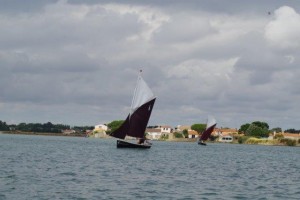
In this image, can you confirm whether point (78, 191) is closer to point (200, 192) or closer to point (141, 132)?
point (200, 192)

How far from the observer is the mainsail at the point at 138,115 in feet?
313

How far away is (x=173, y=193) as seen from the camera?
38.0 meters

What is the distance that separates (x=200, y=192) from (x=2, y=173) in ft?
58.0

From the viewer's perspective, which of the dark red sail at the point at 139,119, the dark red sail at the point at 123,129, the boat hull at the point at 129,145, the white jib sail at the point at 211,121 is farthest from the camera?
the white jib sail at the point at 211,121

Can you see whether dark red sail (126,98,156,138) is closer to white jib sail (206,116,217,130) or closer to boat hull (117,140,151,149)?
boat hull (117,140,151,149)

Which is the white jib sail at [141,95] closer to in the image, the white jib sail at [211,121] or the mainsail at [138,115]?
the mainsail at [138,115]

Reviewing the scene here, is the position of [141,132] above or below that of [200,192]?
above

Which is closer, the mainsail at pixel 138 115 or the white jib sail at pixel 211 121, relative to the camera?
the mainsail at pixel 138 115

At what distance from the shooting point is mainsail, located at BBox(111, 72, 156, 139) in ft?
313

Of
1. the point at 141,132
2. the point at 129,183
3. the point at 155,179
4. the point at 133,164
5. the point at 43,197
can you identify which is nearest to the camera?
the point at 43,197

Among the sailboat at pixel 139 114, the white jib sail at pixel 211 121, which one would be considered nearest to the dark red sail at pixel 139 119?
the sailboat at pixel 139 114

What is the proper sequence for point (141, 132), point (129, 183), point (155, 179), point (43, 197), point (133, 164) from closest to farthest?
1. point (43, 197)
2. point (129, 183)
3. point (155, 179)
4. point (133, 164)
5. point (141, 132)

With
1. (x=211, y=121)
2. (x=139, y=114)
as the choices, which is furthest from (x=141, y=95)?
(x=211, y=121)

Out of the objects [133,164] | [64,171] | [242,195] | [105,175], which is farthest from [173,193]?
[133,164]
